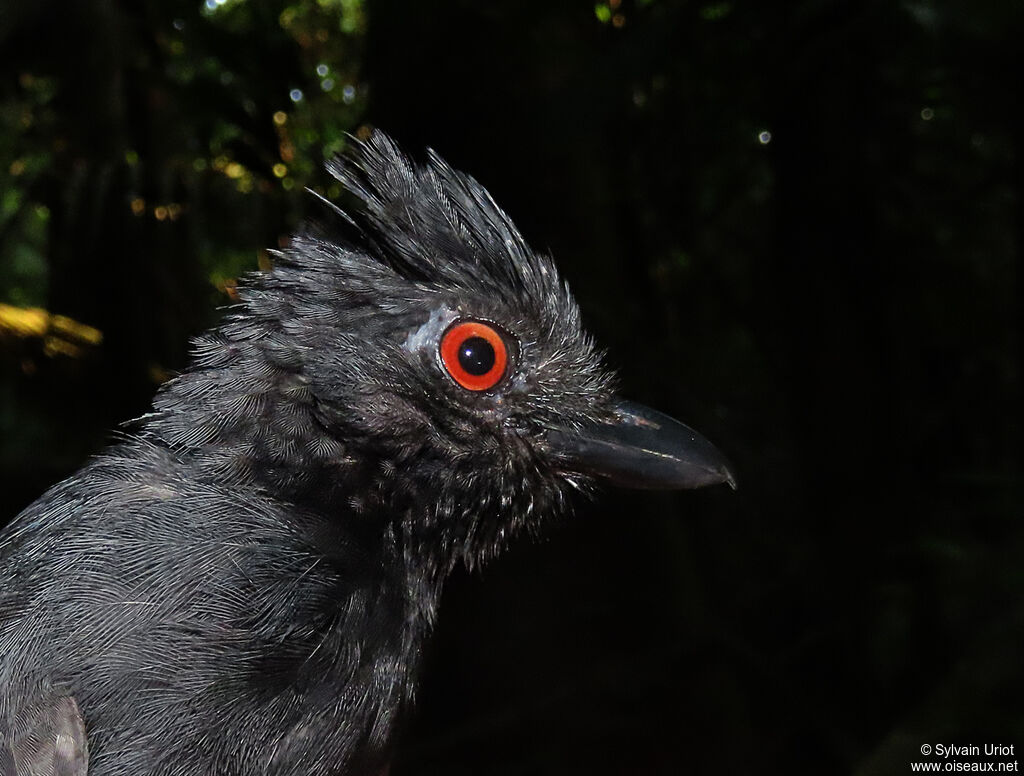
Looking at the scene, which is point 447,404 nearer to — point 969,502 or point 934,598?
point 934,598

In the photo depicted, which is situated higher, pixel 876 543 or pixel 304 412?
pixel 304 412

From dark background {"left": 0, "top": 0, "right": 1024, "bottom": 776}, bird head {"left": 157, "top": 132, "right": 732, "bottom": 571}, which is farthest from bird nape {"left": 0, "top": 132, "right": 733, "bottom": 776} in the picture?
dark background {"left": 0, "top": 0, "right": 1024, "bottom": 776}

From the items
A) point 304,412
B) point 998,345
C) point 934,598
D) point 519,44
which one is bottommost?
point 934,598

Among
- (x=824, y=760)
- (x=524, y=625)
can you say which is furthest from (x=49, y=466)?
(x=824, y=760)

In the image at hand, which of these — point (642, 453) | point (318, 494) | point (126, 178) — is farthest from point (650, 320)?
point (318, 494)

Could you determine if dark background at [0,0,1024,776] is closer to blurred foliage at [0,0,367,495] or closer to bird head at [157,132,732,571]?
blurred foliage at [0,0,367,495]

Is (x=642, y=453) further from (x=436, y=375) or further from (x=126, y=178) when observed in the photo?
(x=126, y=178)

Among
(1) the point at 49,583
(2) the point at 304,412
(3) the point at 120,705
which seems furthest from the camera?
(2) the point at 304,412

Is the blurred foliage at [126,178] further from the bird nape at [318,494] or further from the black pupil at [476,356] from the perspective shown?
the black pupil at [476,356]
